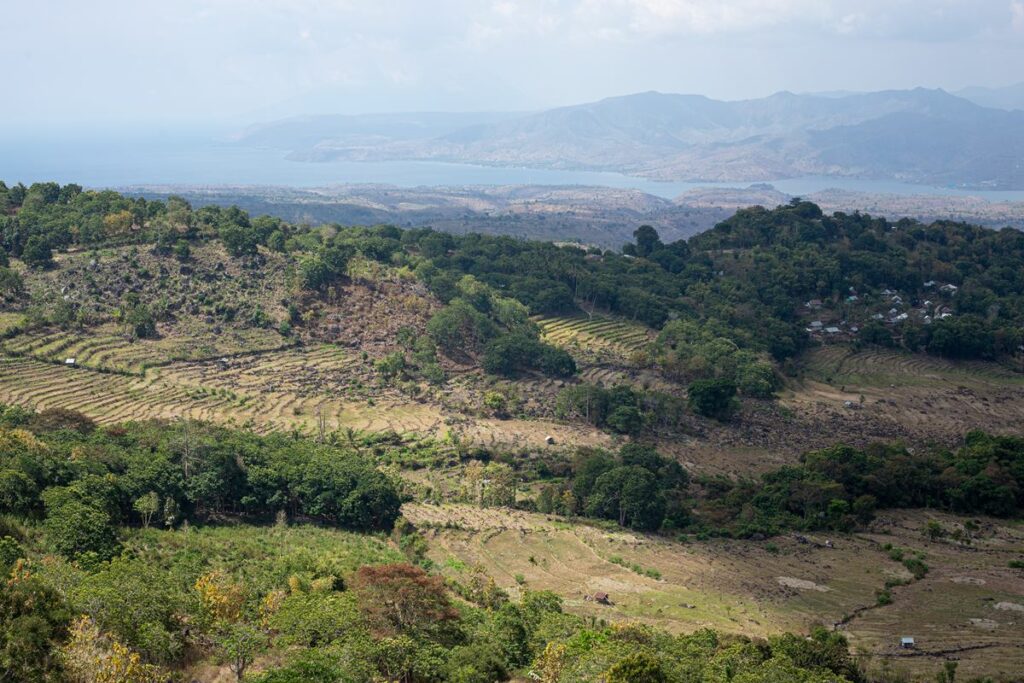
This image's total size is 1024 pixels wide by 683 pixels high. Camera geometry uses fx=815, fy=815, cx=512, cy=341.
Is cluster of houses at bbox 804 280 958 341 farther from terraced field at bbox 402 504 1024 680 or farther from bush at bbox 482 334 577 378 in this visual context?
terraced field at bbox 402 504 1024 680

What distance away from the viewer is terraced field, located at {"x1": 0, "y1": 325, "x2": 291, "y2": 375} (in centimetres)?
3953

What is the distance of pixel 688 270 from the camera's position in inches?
2692

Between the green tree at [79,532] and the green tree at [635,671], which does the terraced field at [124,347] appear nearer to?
the green tree at [79,532]

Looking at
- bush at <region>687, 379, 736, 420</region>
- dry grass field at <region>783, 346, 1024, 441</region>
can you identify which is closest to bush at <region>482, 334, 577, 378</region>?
bush at <region>687, 379, 736, 420</region>

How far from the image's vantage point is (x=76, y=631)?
13.9 metres

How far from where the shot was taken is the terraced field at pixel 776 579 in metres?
23.1

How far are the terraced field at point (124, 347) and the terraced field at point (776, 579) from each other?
60.9 feet

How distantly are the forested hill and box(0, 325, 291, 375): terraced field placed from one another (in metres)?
4.11

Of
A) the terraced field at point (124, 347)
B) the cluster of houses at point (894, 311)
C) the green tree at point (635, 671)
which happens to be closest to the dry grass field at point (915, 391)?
the cluster of houses at point (894, 311)

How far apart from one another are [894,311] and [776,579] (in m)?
40.0

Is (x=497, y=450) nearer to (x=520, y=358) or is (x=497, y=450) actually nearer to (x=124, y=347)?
(x=520, y=358)

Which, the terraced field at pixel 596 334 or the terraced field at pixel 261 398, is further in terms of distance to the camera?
the terraced field at pixel 596 334

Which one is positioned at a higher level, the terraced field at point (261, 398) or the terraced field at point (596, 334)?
the terraced field at point (596, 334)

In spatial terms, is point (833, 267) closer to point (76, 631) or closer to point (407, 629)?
point (407, 629)
